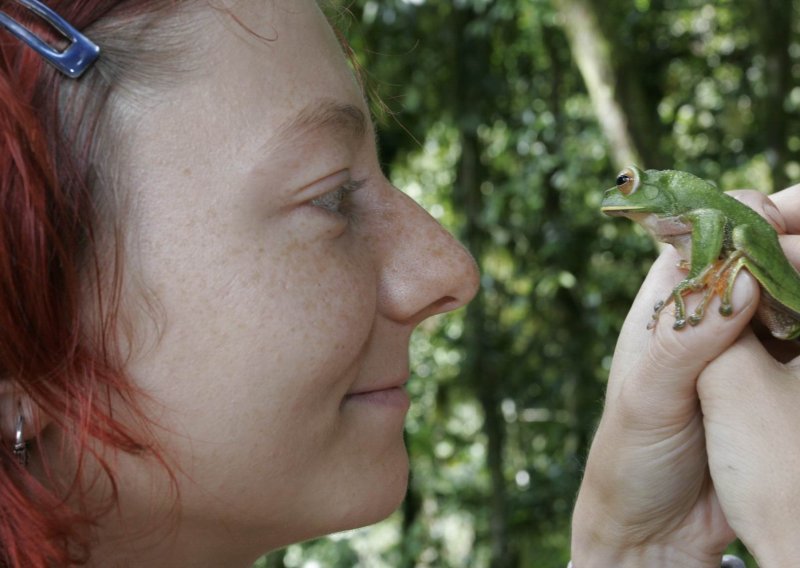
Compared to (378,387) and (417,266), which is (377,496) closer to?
(378,387)

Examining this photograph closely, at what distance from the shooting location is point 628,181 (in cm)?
144

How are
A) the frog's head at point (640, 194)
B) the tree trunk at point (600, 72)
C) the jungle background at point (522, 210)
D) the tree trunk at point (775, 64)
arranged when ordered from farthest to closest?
the jungle background at point (522, 210) < the tree trunk at point (775, 64) < the tree trunk at point (600, 72) < the frog's head at point (640, 194)

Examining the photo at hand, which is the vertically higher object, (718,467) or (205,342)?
(205,342)

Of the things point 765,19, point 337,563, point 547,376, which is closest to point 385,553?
point 337,563

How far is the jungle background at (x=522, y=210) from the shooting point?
4184mm

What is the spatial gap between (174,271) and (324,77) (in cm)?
31

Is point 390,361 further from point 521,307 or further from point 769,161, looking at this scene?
point 521,307

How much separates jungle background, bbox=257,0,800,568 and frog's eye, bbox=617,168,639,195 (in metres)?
2.56

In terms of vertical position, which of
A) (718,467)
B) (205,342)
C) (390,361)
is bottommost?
(718,467)

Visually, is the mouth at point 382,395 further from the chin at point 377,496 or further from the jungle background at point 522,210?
the jungle background at point 522,210

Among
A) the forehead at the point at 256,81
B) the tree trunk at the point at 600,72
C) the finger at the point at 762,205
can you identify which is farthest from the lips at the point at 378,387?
the tree trunk at the point at 600,72

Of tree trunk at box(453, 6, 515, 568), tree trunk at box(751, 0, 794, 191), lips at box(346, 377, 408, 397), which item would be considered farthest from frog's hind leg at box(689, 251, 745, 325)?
tree trunk at box(453, 6, 515, 568)

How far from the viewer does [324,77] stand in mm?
1203

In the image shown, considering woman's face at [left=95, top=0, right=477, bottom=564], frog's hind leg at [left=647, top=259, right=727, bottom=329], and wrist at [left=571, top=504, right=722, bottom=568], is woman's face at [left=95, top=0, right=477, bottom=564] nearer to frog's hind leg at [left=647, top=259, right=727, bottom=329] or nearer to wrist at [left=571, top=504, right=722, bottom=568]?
frog's hind leg at [left=647, top=259, right=727, bottom=329]
